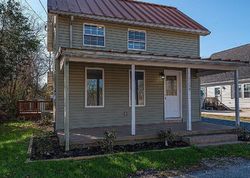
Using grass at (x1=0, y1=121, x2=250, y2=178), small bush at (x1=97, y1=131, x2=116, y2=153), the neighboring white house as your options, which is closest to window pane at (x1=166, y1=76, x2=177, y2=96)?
grass at (x1=0, y1=121, x2=250, y2=178)

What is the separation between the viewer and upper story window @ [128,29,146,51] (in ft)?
43.3

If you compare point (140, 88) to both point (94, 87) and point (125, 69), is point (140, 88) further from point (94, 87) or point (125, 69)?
point (94, 87)

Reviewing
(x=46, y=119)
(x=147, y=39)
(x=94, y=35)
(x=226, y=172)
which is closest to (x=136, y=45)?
(x=147, y=39)

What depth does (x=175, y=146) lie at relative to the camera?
914 centimetres

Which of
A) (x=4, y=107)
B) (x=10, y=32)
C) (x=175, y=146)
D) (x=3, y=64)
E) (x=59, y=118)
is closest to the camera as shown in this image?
(x=175, y=146)

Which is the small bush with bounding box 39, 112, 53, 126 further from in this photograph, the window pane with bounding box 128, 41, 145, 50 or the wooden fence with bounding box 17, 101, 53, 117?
the window pane with bounding box 128, 41, 145, 50

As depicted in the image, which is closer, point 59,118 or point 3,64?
point 59,118

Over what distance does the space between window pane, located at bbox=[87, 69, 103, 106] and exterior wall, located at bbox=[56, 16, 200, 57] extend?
4.16ft

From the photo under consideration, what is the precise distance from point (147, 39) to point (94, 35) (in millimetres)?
2683

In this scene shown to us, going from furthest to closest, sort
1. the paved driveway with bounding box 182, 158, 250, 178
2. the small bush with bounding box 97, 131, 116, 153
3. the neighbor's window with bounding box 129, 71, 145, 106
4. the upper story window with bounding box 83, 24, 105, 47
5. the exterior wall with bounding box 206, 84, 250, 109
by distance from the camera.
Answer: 1. the exterior wall with bounding box 206, 84, 250, 109
2. the neighbor's window with bounding box 129, 71, 145, 106
3. the upper story window with bounding box 83, 24, 105, 47
4. the small bush with bounding box 97, 131, 116, 153
5. the paved driveway with bounding box 182, 158, 250, 178

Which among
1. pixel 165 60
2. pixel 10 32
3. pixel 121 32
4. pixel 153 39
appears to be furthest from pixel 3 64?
pixel 165 60

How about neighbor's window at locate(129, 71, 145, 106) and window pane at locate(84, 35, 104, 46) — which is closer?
window pane at locate(84, 35, 104, 46)

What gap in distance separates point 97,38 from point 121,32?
1.24m

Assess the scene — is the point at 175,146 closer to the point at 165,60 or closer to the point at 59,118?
the point at 165,60
